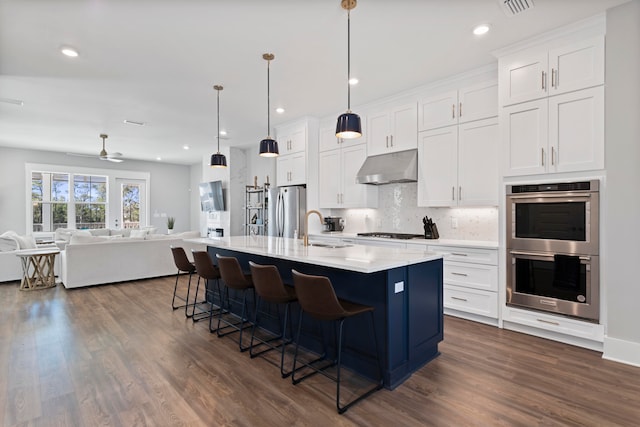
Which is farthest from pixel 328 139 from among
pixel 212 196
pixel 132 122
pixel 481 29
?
pixel 212 196

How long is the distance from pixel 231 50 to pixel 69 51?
5.40 feet

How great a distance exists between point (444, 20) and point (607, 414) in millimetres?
3187

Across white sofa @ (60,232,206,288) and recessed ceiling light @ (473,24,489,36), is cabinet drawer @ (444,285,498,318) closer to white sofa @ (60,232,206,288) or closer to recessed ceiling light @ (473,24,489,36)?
recessed ceiling light @ (473,24,489,36)

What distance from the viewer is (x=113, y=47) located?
10.7ft

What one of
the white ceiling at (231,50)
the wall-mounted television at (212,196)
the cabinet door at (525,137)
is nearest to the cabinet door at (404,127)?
the white ceiling at (231,50)

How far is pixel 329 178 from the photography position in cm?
565

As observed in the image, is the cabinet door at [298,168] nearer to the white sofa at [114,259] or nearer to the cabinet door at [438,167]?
the cabinet door at [438,167]

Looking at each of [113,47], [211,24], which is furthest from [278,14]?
[113,47]

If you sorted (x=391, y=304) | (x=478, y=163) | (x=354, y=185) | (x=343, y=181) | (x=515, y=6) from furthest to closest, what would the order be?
(x=343, y=181) < (x=354, y=185) < (x=478, y=163) < (x=515, y=6) < (x=391, y=304)

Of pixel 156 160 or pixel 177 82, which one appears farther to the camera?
pixel 156 160

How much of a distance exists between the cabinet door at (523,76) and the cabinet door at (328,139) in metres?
2.64

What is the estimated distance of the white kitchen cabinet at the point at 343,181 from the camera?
5180mm

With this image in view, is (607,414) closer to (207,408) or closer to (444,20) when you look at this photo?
(207,408)

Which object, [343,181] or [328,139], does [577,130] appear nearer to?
[343,181]
